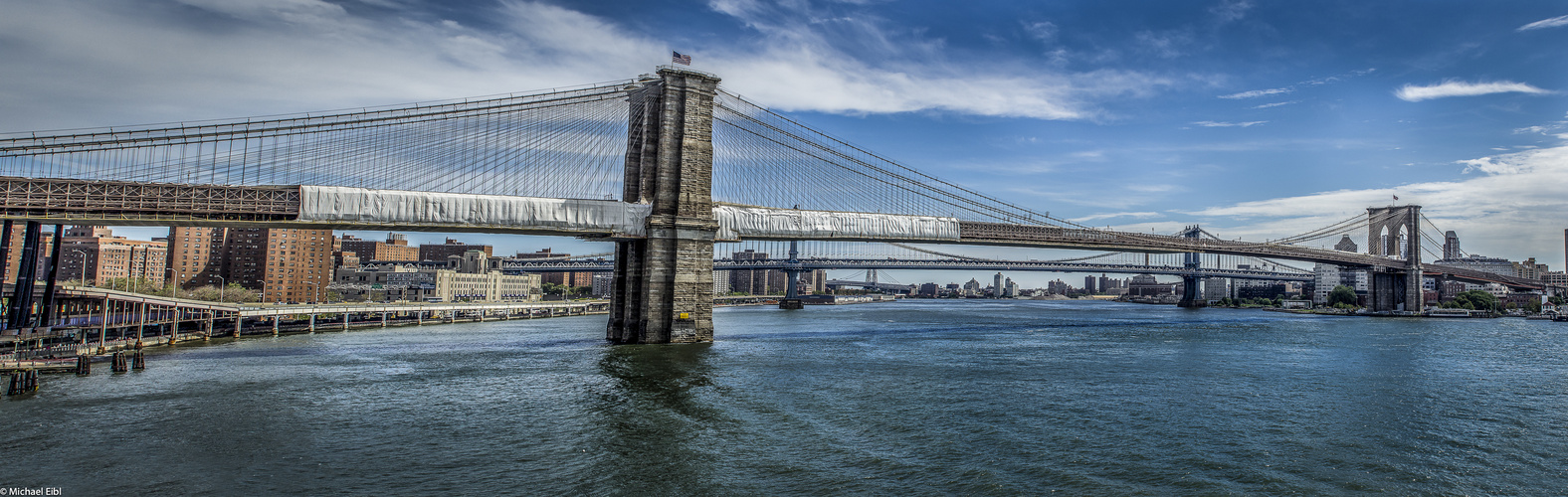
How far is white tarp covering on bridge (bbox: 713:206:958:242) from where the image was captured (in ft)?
146

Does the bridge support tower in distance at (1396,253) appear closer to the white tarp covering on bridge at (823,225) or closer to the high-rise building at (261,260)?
the white tarp covering on bridge at (823,225)

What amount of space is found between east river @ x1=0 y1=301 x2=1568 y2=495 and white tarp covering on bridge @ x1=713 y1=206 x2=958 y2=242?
1034 cm

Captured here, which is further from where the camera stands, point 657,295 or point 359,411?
point 657,295

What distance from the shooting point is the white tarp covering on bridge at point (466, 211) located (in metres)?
35.6

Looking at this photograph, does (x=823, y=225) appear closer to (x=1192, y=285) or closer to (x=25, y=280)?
(x=25, y=280)

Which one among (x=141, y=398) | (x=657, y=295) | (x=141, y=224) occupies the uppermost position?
(x=141, y=224)

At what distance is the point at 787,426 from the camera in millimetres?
20141

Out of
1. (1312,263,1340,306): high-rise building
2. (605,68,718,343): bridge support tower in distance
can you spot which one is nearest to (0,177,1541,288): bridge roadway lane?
(605,68,718,343): bridge support tower in distance

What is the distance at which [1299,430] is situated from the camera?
19.8 metres

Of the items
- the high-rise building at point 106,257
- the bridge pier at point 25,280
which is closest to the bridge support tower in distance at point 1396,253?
the bridge pier at point 25,280

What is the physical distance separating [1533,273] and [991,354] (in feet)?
643

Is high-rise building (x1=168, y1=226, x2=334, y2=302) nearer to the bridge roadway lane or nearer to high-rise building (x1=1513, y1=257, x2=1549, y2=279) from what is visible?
the bridge roadway lane

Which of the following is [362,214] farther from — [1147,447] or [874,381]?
[1147,447]

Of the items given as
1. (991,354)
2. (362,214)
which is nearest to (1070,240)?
(991,354)
